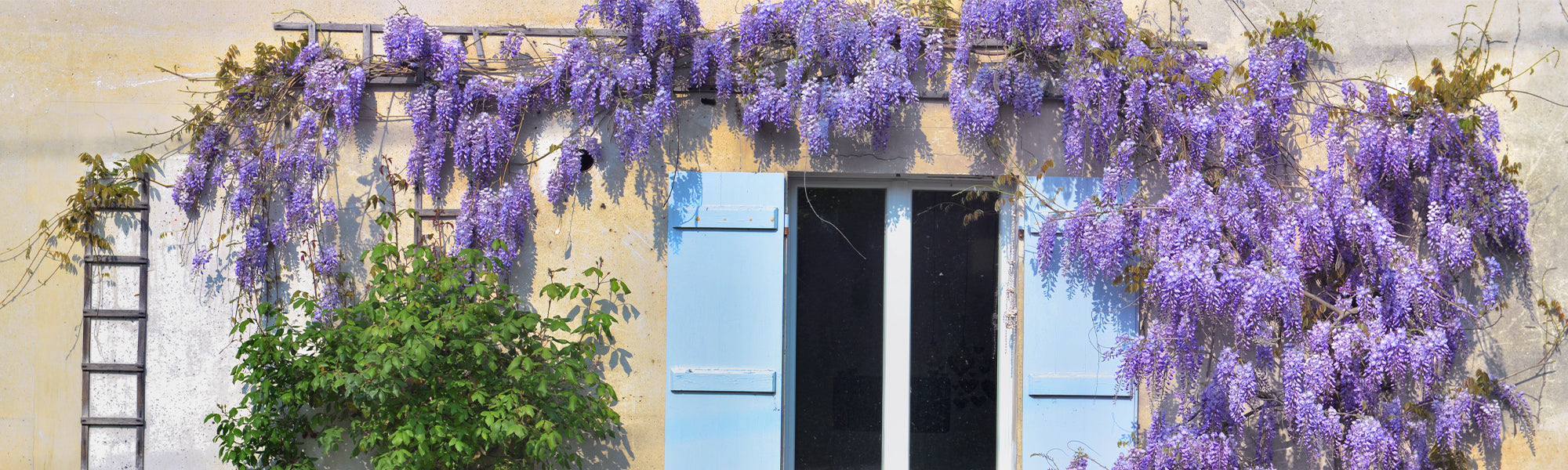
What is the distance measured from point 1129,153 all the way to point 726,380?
1580 mm

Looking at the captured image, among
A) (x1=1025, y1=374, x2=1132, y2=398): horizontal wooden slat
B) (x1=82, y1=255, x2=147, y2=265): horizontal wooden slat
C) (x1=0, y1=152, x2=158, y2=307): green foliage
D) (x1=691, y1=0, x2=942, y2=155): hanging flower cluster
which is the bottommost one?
(x1=1025, y1=374, x2=1132, y2=398): horizontal wooden slat

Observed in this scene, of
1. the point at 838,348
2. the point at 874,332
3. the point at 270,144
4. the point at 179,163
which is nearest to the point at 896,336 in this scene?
the point at 874,332

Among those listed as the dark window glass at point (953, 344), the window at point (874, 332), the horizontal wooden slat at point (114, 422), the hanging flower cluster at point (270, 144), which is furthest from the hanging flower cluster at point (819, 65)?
the horizontal wooden slat at point (114, 422)

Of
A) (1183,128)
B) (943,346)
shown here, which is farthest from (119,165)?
(1183,128)

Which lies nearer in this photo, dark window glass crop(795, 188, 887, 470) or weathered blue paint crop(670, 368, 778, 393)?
weathered blue paint crop(670, 368, 778, 393)

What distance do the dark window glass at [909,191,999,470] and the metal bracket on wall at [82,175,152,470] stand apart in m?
2.70

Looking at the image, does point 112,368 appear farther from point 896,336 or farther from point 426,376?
point 896,336

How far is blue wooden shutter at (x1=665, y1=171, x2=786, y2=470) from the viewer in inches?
132

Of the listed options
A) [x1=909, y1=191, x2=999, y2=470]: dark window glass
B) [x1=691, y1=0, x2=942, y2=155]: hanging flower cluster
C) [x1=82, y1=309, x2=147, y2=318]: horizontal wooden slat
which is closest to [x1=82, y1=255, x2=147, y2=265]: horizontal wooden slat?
[x1=82, y1=309, x2=147, y2=318]: horizontal wooden slat

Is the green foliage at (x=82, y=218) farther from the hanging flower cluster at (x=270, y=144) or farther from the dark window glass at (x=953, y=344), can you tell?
the dark window glass at (x=953, y=344)

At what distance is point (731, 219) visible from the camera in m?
3.35

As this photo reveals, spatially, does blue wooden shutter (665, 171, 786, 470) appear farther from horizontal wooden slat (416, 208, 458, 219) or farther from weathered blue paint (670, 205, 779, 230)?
horizontal wooden slat (416, 208, 458, 219)

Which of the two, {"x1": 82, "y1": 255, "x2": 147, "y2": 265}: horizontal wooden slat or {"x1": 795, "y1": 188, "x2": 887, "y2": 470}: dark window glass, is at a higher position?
{"x1": 82, "y1": 255, "x2": 147, "y2": 265}: horizontal wooden slat

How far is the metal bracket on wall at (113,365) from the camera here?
132 inches
